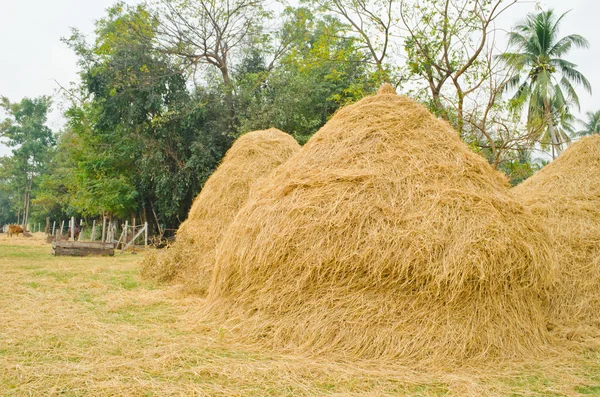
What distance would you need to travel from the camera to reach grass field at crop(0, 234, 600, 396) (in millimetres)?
4031

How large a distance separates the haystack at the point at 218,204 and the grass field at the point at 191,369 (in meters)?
3.25

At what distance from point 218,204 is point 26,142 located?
5079 cm

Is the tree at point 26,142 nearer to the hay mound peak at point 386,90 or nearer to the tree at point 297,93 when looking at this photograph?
the tree at point 297,93

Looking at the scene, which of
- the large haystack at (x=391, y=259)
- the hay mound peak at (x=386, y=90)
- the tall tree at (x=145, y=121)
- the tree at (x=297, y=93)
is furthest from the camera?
the tall tree at (x=145, y=121)

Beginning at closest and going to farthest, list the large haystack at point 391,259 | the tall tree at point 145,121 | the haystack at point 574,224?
1. the large haystack at point 391,259
2. the haystack at point 574,224
3. the tall tree at point 145,121

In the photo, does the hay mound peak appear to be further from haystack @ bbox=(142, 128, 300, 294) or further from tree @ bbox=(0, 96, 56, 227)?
tree @ bbox=(0, 96, 56, 227)

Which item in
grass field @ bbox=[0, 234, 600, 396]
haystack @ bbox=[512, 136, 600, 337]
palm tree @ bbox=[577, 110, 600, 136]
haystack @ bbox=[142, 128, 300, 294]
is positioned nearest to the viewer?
grass field @ bbox=[0, 234, 600, 396]

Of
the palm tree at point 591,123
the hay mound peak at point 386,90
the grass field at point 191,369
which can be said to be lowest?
the grass field at point 191,369

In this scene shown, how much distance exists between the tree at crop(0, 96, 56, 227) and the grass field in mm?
50965

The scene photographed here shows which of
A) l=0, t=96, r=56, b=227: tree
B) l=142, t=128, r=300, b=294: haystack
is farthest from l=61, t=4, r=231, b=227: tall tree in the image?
l=0, t=96, r=56, b=227: tree

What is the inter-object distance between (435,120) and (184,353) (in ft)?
14.3

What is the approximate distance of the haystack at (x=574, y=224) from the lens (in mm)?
6668

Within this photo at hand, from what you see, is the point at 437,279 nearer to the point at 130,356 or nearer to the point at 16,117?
the point at 130,356

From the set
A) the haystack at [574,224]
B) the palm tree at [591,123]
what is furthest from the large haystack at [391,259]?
the palm tree at [591,123]
